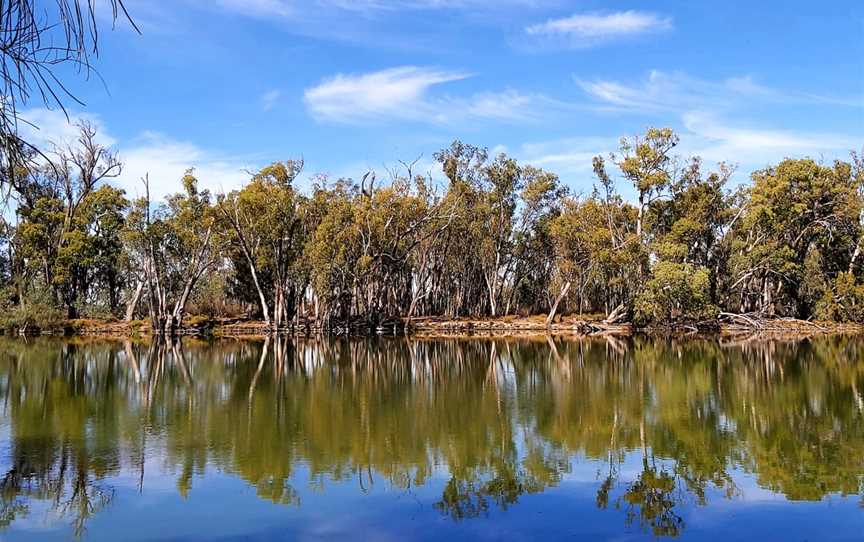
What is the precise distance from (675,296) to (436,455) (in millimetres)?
34337

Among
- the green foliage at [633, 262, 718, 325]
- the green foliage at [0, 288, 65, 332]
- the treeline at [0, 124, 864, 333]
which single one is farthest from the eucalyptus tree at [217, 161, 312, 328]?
the green foliage at [633, 262, 718, 325]

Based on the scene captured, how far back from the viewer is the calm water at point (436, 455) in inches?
355

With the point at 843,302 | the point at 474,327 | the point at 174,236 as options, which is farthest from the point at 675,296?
the point at 174,236

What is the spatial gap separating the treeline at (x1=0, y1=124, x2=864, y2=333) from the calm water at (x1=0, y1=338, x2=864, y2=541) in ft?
73.3

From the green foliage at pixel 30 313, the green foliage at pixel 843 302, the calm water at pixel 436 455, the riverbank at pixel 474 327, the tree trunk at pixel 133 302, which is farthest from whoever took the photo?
the tree trunk at pixel 133 302

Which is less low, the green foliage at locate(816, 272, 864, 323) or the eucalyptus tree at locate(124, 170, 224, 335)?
the eucalyptus tree at locate(124, 170, 224, 335)

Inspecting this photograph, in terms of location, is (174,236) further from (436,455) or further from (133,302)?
(436,455)

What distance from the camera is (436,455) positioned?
1234cm

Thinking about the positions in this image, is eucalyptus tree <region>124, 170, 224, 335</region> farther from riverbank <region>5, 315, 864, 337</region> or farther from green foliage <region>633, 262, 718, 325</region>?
green foliage <region>633, 262, 718, 325</region>

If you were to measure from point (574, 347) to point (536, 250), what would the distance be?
24.9 m

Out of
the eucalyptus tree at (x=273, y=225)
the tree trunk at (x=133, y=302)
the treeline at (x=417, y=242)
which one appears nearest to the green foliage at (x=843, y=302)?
the treeline at (x=417, y=242)

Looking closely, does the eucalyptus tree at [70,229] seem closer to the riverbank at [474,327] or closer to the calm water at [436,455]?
the riverbank at [474,327]

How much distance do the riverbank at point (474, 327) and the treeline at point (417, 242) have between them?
76 cm

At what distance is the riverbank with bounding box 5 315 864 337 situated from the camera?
4556 centimetres
